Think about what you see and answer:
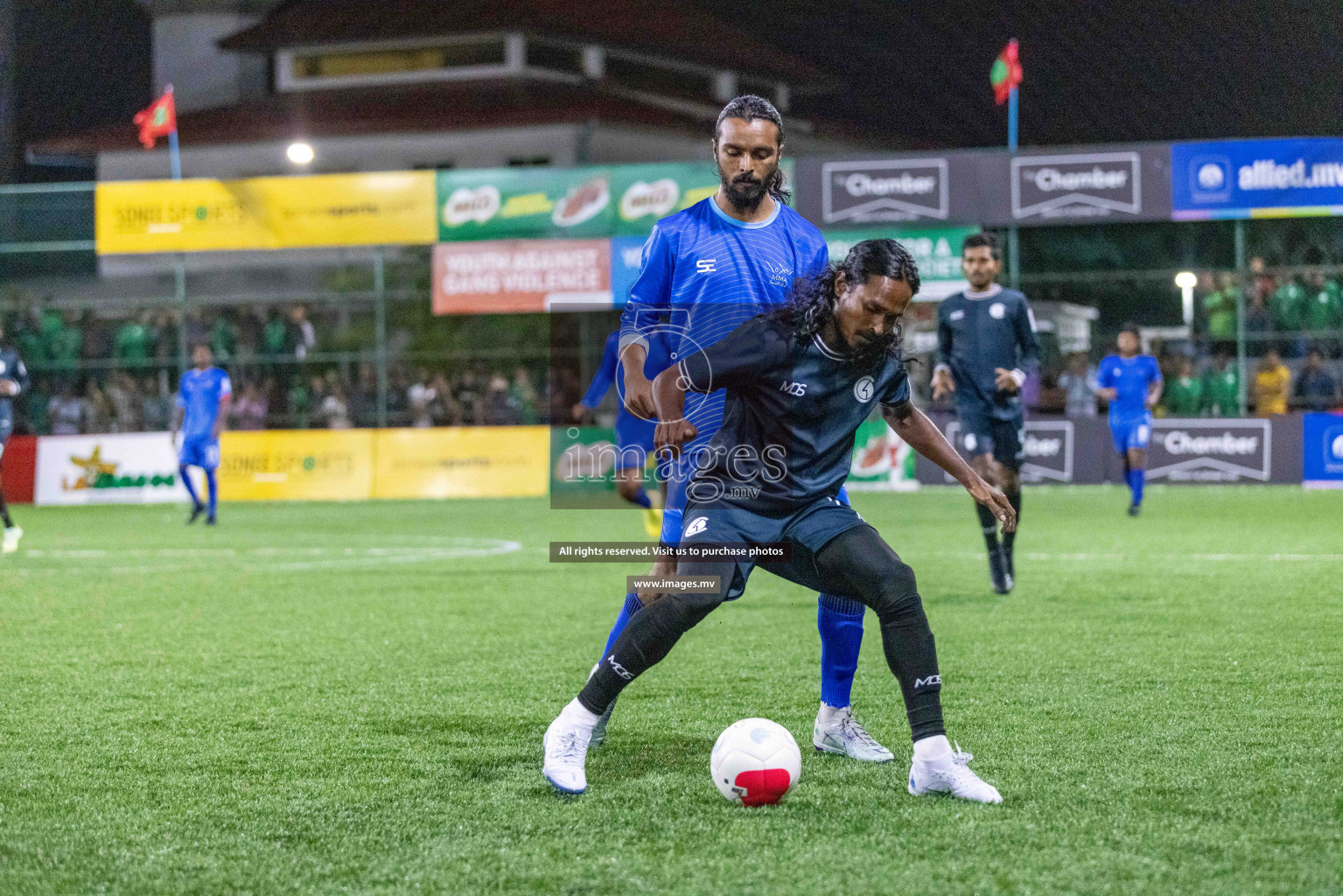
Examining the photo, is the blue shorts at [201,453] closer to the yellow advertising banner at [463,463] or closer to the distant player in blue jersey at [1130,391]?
the yellow advertising banner at [463,463]

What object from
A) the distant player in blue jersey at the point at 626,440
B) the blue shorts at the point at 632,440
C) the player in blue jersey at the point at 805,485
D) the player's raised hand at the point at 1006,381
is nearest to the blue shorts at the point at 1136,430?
the distant player in blue jersey at the point at 626,440

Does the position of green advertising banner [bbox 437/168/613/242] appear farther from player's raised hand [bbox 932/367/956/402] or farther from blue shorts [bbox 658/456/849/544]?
blue shorts [bbox 658/456/849/544]

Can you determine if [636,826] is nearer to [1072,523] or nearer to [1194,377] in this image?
[1072,523]

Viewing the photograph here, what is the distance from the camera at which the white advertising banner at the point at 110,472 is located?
2164 cm

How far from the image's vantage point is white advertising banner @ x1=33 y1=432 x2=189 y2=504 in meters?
21.6

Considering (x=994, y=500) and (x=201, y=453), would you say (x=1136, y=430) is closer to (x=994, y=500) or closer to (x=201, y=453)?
(x=201, y=453)

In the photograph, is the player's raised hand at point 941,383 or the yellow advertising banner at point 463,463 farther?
the yellow advertising banner at point 463,463

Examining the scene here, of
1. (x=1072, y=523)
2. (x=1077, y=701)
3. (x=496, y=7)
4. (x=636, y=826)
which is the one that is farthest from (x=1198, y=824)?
(x=496, y=7)

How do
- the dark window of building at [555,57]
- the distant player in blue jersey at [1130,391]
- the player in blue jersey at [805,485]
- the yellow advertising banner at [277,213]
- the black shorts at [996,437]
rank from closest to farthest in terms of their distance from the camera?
the player in blue jersey at [805,485] < the black shorts at [996,437] < the distant player in blue jersey at [1130,391] < the yellow advertising banner at [277,213] < the dark window of building at [555,57]

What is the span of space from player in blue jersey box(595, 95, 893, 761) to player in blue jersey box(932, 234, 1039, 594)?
14.9 ft

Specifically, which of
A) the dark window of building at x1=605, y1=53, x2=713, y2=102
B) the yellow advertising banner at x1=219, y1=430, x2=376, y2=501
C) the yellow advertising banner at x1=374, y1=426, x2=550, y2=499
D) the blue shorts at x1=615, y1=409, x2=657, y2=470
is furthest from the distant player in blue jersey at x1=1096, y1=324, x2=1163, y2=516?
the dark window of building at x1=605, y1=53, x2=713, y2=102

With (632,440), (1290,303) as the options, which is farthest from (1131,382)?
(632,440)

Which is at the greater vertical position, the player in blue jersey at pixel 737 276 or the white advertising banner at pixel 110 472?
the player in blue jersey at pixel 737 276

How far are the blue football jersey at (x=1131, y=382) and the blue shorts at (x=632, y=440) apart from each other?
7.33m
